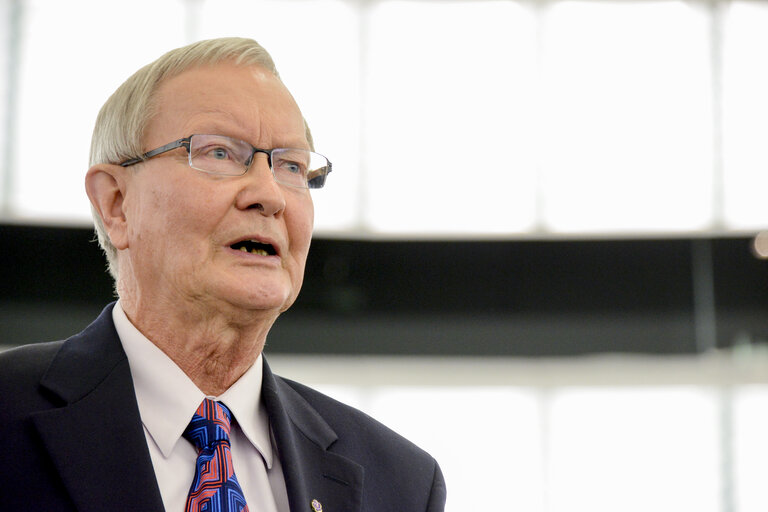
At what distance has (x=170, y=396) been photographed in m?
1.58

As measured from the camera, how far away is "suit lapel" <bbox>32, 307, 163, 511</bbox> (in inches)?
54.2

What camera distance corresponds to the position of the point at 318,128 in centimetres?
559

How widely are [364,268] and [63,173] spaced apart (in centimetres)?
176

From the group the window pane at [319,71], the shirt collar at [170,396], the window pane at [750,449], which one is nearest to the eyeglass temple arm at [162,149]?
the shirt collar at [170,396]

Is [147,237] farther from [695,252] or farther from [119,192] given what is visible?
[695,252]

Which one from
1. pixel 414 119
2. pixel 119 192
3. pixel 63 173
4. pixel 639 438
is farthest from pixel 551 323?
pixel 119 192

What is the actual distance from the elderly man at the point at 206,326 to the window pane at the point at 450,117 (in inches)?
151

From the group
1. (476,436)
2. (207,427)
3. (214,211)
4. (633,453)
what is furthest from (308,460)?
(633,453)

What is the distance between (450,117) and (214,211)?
424 centimetres

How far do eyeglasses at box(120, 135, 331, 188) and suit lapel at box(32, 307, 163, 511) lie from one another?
364 mm

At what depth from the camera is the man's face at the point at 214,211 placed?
5.34ft

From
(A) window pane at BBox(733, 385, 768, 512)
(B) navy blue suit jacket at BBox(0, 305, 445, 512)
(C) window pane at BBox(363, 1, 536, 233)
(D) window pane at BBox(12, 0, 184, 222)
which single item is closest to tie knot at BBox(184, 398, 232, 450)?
(B) navy blue suit jacket at BBox(0, 305, 445, 512)

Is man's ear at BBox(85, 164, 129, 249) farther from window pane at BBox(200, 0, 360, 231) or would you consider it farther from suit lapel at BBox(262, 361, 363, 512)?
window pane at BBox(200, 0, 360, 231)

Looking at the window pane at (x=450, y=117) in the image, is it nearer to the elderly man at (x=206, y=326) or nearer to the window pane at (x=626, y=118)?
the window pane at (x=626, y=118)
